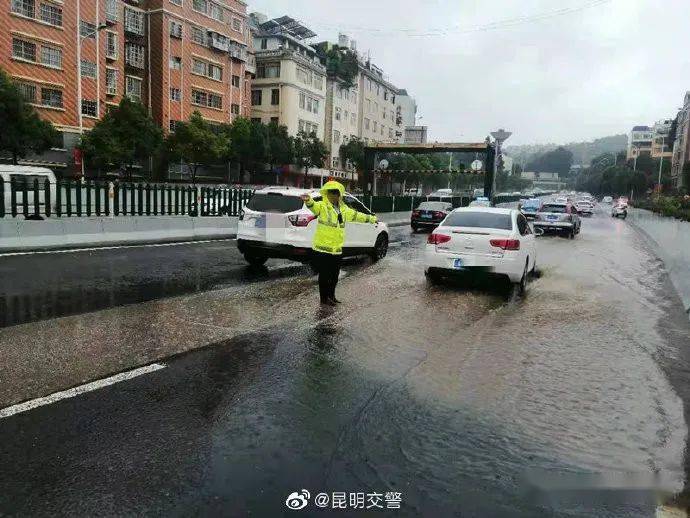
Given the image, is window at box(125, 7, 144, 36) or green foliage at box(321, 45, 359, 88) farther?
green foliage at box(321, 45, 359, 88)

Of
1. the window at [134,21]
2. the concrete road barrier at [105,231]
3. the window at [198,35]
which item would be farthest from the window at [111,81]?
the concrete road barrier at [105,231]

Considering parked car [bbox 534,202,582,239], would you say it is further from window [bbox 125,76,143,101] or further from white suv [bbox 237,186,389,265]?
window [bbox 125,76,143,101]

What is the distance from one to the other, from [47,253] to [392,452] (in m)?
11.3

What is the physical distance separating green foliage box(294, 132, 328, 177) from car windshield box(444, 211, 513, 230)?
5180 centimetres

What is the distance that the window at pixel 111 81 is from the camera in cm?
4791

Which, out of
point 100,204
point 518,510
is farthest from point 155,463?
point 100,204

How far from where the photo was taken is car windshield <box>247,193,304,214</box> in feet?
38.0

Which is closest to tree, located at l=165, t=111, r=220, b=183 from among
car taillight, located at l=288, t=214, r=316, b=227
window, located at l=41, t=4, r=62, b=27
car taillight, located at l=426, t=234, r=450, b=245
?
window, located at l=41, t=4, r=62, b=27

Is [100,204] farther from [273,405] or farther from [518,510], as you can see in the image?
[518,510]

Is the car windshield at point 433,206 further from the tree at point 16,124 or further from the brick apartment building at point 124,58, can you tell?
the tree at point 16,124

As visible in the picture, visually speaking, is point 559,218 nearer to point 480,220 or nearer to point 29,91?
point 480,220

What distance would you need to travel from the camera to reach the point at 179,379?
5.18m

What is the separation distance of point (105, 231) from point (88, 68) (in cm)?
3600

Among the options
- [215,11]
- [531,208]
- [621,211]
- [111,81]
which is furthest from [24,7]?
[621,211]
